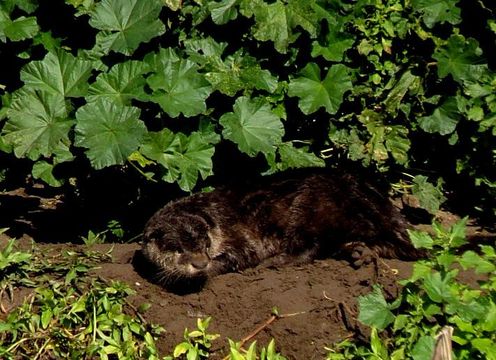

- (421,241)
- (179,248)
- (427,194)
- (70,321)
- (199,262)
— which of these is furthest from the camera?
(427,194)

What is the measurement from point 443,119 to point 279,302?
2.15 m

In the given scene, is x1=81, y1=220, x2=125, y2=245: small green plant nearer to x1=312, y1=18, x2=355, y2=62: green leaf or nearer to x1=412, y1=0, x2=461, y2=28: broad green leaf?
x1=312, y1=18, x2=355, y2=62: green leaf

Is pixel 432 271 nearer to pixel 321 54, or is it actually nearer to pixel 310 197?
pixel 310 197

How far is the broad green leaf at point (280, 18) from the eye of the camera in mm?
6004

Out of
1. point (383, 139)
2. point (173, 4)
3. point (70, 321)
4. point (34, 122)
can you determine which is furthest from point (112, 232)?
point (383, 139)

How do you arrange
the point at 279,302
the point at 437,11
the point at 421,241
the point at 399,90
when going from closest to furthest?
1. the point at 421,241
2. the point at 279,302
3. the point at 437,11
4. the point at 399,90

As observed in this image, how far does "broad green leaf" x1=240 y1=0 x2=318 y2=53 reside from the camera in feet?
19.7

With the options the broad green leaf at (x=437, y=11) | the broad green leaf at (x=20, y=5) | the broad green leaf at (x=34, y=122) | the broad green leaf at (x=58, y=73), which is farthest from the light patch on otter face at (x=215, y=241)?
the broad green leaf at (x=437, y=11)

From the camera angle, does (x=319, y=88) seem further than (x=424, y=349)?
Yes

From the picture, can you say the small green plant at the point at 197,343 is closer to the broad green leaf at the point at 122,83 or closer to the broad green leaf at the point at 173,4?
the broad green leaf at the point at 122,83

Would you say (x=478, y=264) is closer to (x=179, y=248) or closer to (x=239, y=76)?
(x=179, y=248)

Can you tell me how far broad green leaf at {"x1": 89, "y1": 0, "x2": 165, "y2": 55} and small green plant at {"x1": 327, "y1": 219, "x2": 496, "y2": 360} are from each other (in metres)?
2.26

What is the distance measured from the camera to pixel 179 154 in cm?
600

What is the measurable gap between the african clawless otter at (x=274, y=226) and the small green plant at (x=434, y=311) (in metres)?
1.02
